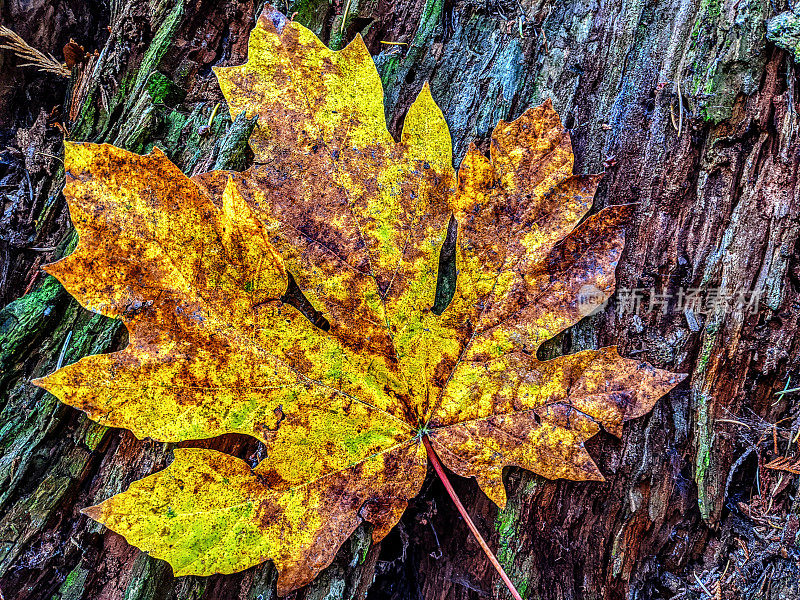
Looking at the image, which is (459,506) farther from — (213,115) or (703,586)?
(213,115)

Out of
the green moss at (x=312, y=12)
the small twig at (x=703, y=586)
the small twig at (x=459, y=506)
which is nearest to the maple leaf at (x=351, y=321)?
the small twig at (x=459, y=506)

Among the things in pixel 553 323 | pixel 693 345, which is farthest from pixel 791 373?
pixel 553 323

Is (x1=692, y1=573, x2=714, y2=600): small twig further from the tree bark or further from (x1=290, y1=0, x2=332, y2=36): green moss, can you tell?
(x1=290, y1=0, x2=332, y2=36): green moss

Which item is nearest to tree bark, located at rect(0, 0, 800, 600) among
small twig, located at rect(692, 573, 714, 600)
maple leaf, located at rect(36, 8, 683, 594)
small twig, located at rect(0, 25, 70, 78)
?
small twig, located at rect(692, 573, 714, 600)

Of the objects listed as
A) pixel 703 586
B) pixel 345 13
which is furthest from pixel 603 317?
pixel 345 13

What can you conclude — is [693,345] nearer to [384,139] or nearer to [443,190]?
[443,190]
